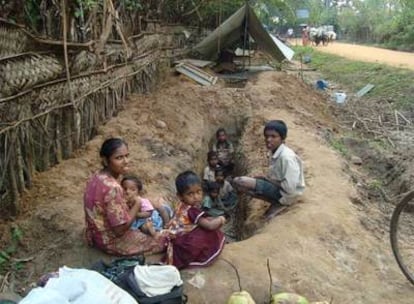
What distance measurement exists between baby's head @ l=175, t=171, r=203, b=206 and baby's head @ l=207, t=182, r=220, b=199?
3.89m

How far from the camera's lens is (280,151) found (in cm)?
555

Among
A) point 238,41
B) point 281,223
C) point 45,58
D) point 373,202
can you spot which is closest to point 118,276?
point 281,223

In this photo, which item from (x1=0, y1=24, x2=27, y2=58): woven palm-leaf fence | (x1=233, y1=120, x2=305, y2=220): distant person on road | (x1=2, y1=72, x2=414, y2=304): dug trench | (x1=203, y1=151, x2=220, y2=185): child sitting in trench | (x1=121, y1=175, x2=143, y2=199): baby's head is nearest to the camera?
(x1=2, y1=72, x2=414, y2=304): dug trench

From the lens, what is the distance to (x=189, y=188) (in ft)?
13.0

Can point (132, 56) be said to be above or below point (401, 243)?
above

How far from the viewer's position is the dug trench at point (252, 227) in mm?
4172

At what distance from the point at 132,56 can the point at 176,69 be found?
13.4ft

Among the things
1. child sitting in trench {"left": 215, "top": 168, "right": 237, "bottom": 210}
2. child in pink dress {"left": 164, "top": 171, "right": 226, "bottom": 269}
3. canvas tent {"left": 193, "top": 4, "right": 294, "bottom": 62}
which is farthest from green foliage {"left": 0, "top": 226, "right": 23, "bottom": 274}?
canvas tent {"left": 193, "top": 4, "right": 294, "bottom": 62}

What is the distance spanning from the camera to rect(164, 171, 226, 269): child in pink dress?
158 inches

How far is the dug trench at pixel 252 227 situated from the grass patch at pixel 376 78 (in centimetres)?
678

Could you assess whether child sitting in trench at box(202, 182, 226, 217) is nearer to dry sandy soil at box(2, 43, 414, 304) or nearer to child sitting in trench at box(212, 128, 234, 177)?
dry sandy soil at box(2, 43, 414, 304)

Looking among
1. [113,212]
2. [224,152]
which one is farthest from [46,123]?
[224,152]

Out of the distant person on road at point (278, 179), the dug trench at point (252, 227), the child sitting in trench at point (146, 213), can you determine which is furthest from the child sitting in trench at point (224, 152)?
the child sitting in trench at point (146, 213)

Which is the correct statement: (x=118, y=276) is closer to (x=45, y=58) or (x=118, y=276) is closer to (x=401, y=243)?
(x=45, y=58)
